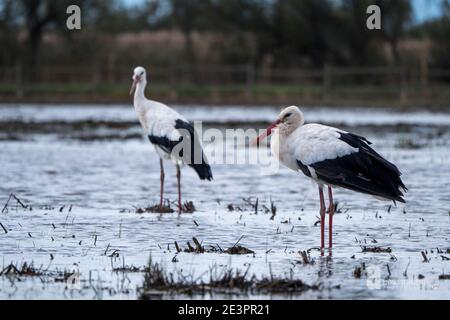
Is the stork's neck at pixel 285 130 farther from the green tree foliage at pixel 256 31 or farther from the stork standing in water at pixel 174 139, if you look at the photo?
the green tree foliage at pixel 256 31

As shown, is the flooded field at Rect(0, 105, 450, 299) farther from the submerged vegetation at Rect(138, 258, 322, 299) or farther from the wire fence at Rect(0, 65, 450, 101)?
the wire fence at Rect(0, 65, 450, 101)

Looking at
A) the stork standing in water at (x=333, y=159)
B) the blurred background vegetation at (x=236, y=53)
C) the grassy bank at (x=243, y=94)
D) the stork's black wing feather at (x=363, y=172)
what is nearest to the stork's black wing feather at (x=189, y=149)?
the stork standing in water at (x=333, y=159)

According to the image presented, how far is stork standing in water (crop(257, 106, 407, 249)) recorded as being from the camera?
9.22 meters

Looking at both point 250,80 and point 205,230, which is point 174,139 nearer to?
point 205,230

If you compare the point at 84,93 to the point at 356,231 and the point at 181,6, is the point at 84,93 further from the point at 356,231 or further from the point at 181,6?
the point at 356,231

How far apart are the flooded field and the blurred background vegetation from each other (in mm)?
21755

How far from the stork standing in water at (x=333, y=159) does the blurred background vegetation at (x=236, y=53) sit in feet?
98.0

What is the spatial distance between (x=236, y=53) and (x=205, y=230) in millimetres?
38783

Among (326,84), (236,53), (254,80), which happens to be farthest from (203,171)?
(236,53)

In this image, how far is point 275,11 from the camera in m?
49.8

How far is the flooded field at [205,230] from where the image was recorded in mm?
7805

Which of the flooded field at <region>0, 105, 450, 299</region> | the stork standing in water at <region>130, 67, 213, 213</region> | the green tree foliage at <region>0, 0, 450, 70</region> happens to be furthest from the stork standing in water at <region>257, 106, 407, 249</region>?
the green tree foliage at <region>0, 0, 450, 70</region>
